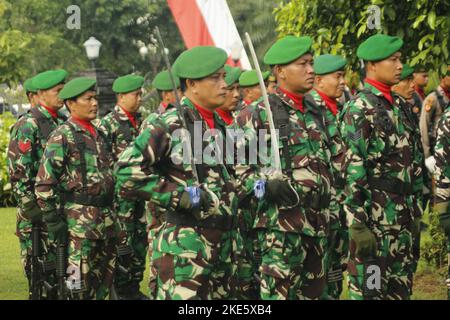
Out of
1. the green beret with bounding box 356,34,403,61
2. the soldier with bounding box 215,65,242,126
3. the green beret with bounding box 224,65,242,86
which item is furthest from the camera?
the green beret with bounding box 224,65,242,86

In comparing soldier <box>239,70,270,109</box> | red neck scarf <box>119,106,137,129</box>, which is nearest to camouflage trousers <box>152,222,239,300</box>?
soldier <box>239,70,270,109</box>

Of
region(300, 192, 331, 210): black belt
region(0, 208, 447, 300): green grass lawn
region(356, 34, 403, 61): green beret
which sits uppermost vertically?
region(356, 34, 403, 61): green beret

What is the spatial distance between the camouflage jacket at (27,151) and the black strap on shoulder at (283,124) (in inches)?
125

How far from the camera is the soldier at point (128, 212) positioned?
37.7 feet

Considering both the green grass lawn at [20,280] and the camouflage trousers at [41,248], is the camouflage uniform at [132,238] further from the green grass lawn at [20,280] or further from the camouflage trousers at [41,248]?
the camouflage trousers at [41,248]

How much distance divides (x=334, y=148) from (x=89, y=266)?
234 cm

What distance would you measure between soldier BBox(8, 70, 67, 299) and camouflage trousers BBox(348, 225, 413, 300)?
3234mm

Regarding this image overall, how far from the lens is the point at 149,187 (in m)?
6.78

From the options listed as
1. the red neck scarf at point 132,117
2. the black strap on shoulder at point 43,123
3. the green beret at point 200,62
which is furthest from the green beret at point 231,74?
the green beret at point 200,62

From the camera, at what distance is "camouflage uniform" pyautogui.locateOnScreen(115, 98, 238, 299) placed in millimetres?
6789

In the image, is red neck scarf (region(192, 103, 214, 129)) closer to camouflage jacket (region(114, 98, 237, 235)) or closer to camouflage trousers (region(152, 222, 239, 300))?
camouflage jacket (region(114, 98, 237, 235))

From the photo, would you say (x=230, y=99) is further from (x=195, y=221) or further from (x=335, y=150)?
(x=195, y=221)

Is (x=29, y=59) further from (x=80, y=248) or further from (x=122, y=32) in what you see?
(x=80, y=248)
